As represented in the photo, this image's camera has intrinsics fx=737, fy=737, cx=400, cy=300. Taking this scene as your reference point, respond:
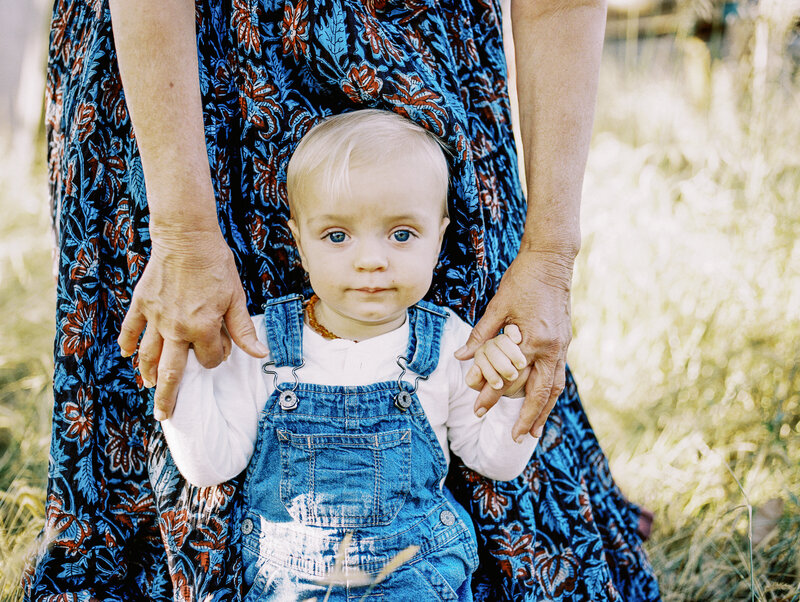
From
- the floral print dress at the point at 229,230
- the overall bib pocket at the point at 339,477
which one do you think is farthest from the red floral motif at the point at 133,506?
the overall bib pocket at the point at 339,477

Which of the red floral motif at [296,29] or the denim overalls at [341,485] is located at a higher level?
the red floral motif at [296,29]

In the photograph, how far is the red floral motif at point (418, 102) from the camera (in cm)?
128

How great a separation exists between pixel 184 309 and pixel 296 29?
531mm

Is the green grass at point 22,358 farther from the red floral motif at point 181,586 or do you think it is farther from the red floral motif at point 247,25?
the red floral motif at point 247,25

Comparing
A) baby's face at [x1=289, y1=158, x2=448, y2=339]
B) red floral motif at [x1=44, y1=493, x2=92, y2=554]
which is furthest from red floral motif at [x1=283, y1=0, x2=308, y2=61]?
red floral motif at [x1=44, y1=493, x2=92, y2=554]

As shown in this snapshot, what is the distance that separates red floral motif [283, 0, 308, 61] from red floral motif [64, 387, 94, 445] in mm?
743

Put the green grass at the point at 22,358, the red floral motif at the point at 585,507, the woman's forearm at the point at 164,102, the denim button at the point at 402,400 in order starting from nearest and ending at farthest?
the woman's forearm at the point at 164,102 < the denim button at the point at 402,400 < the red floral motif at the point at 585,507 < the green grass at the point at 22,358

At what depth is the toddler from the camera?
47.4 inches

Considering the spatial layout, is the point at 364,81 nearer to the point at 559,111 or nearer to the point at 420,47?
the point at 420,47

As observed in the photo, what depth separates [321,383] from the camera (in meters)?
1.26

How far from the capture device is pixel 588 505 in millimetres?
1600

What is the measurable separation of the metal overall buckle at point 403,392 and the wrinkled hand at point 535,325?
0.09 metres

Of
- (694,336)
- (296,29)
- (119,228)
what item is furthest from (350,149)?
(694,336)

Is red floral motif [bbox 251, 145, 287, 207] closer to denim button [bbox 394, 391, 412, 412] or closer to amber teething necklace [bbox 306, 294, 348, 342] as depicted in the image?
amber teething necklace [bbox 306, 294, 348, 342]
